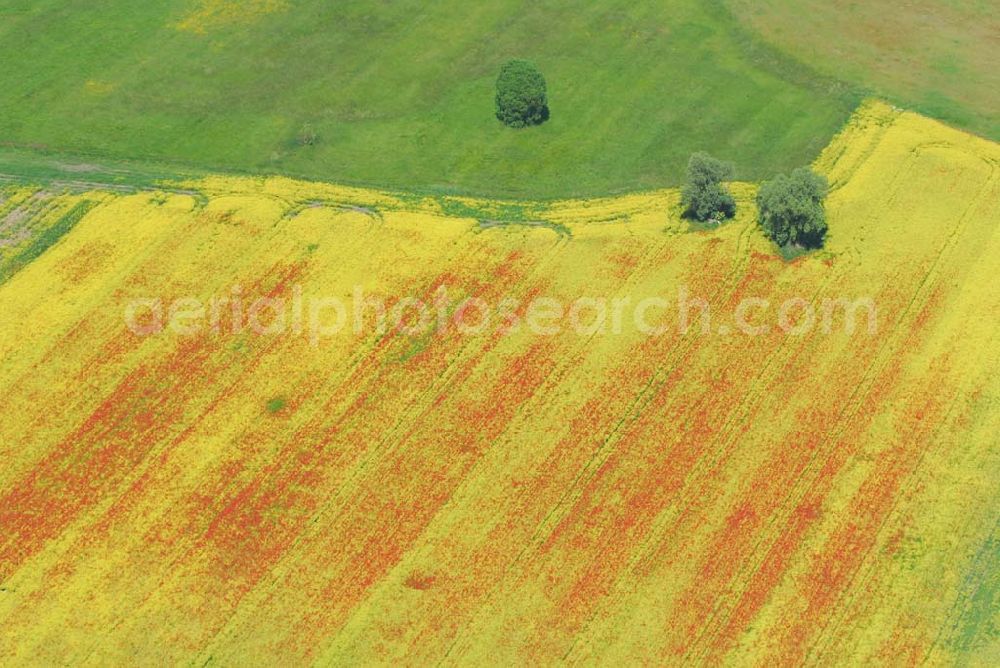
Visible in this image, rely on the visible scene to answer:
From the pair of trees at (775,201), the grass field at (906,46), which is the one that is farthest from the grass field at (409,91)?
the pair of trees at (775,201)

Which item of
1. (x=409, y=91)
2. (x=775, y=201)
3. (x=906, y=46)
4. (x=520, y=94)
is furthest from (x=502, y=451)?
(x=906, y=46)

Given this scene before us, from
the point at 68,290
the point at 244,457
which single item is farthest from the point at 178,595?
the point at 68,290

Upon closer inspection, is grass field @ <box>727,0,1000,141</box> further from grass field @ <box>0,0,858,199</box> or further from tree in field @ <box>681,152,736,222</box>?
tree in field @ <box>681,152,736,222</box>

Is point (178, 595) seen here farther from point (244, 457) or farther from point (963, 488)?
point (963, 488)

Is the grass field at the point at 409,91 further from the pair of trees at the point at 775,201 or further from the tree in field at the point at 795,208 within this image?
the tree in field at the point at 795,208

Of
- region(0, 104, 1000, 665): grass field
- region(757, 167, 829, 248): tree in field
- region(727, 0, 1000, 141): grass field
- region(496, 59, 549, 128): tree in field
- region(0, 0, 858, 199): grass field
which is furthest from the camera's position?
region(727, 0, 1000, 141): grass field

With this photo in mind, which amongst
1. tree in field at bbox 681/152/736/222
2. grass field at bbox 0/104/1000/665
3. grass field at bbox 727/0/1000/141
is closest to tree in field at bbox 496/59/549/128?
grass field at bbox 0/104/1000/665
